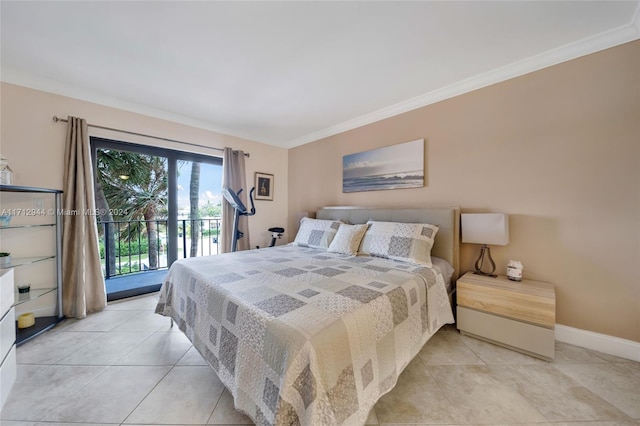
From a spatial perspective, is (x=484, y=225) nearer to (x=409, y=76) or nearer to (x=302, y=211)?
(x=409, y=76)

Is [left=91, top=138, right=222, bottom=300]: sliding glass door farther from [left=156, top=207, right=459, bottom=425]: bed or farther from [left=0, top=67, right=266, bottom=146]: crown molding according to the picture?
[left=156, top=207, right=459, bottom=425]: bed

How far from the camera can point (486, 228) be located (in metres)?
2.02

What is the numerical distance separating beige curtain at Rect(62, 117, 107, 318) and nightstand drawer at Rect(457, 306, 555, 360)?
385 cm

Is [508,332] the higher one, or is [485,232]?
[485,232]

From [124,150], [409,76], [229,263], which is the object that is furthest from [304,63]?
[124,150]

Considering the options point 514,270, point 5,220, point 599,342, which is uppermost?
point 5,220

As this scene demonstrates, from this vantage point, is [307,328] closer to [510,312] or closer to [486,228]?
[510,312]

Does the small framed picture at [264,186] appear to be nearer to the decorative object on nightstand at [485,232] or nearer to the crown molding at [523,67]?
the crown molding at [523,67]

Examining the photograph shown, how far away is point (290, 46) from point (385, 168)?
1763 mm

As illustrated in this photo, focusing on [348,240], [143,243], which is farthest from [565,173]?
[143,243]

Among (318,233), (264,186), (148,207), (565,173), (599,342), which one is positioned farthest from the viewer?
(264,186)

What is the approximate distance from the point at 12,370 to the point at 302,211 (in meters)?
3.27

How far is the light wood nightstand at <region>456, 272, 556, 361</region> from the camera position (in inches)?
65.2

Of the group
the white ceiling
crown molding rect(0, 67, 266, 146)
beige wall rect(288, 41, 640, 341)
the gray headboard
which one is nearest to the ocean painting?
beige wall rect(288, 41, 640, 341)
